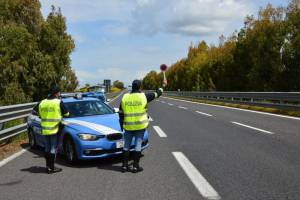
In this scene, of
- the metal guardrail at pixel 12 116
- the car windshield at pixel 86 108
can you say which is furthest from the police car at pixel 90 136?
the metal guardrail at pixel 12 116

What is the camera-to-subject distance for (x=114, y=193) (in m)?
4.98

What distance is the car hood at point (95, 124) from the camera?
7.05 metres

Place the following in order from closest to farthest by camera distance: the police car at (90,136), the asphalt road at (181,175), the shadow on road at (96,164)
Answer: the asphalt road at (181,175), the shadow on road at (96,164), the police car at (90,136)

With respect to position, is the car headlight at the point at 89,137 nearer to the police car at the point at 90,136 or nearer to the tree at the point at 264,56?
the police car at the point at 90,136

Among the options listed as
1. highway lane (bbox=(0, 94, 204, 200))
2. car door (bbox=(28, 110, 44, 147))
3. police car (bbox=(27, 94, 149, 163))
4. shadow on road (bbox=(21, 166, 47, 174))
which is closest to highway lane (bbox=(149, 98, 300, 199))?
highway lane (bbox=(0, 94, 204, 200))

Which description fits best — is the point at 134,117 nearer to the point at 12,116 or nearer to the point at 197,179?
the point at 197,179

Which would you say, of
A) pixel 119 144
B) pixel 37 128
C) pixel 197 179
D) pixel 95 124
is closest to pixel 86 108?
pixel 37 128

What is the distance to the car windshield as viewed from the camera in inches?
329

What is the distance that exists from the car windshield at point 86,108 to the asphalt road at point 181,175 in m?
1.26

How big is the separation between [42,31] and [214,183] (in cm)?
2405

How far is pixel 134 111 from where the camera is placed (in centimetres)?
656

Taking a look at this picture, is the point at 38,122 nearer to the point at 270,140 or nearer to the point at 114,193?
the point at 114,193

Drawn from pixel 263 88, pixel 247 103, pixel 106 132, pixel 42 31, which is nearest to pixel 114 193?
pixel 106 132

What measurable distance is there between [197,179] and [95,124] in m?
2.63
